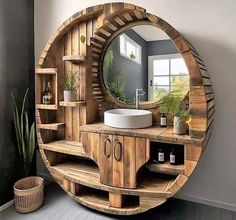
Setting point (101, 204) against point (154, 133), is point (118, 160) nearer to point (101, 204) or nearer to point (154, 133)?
point (154, 133)

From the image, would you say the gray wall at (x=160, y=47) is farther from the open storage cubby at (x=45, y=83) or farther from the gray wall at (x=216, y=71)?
the open storage cubby at (x=45, y=83)

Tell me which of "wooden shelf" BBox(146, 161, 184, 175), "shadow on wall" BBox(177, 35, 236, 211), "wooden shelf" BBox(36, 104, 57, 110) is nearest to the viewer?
"wooden shelf" BBox(146, 161, 184, 175)

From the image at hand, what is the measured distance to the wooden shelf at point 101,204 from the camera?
1916mm

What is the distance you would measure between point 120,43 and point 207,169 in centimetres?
151

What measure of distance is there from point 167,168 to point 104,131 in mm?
595

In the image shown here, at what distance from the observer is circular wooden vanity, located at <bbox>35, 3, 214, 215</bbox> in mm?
1680

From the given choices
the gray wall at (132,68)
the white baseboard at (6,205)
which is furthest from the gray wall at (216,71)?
the white baseboard at (6,205)

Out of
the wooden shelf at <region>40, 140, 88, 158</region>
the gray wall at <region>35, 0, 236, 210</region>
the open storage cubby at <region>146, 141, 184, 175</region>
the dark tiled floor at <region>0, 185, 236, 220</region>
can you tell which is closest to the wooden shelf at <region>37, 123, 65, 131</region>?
the wooden shelf at <region>40, 140, 88, 158</region>

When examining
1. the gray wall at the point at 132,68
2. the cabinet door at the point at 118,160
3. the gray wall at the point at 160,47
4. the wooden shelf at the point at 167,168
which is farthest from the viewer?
the gray wall at the point at 132,68

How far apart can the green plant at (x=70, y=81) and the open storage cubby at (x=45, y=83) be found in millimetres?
109

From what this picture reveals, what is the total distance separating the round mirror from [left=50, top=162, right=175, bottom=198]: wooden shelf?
0.77m

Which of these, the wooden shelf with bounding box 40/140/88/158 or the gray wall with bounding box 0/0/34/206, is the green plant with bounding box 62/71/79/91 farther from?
the wooden shelf with bounding box 40/140/88/158

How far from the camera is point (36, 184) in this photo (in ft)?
7.77

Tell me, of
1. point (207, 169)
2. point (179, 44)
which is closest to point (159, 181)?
point (207, 169)
